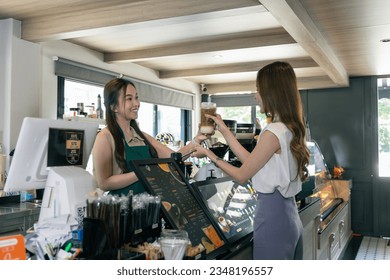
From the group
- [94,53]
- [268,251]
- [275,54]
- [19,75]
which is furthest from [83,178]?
[275,54]

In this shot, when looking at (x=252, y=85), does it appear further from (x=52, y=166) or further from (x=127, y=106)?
(x=52, y=166)

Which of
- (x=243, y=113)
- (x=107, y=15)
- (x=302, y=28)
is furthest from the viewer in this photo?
(x=243, y=113)

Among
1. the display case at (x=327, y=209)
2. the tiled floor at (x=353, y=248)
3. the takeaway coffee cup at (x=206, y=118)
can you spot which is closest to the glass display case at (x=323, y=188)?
the display case at (x=327, y=209)

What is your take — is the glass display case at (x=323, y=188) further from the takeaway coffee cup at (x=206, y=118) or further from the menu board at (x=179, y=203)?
the menu board at (x=179, y=203)

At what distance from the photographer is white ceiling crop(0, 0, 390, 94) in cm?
310

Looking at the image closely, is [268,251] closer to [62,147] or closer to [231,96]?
[62,147]

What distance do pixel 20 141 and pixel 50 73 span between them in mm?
2852

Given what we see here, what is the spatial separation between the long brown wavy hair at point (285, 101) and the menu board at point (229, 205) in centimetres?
38

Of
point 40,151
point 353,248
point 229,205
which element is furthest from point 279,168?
point 353,248

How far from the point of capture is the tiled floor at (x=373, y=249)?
4836mm

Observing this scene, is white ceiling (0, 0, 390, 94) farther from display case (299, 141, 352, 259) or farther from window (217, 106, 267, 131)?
window (217, 106, 267, 131)

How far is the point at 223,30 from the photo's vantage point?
4184 mm

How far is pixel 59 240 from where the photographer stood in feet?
3.71

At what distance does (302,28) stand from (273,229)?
2.14 meters
